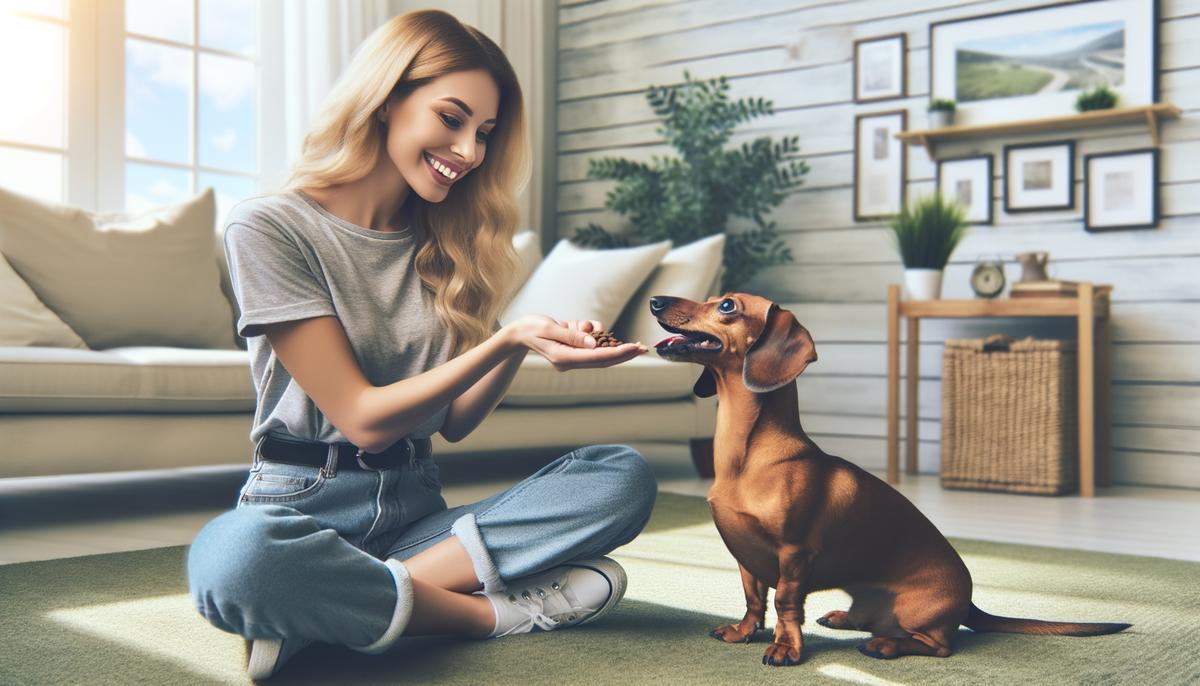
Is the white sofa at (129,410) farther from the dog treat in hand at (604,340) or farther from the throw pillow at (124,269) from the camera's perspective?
the dog treat in hand at (604,340)

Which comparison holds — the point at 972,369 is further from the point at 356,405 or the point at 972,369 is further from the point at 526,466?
the point at 356,405

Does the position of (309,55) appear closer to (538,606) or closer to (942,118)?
(942,118)

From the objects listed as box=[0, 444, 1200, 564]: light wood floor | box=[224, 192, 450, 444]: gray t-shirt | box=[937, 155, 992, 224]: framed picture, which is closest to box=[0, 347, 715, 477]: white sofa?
box=[0, 444, 1200, 564]: light wood floor

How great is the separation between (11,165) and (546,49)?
7.62 feet

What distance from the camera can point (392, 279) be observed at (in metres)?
1.55

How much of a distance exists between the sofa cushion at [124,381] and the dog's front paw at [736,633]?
55.9 inches

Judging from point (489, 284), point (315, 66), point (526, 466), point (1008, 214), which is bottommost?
point (526, 466)

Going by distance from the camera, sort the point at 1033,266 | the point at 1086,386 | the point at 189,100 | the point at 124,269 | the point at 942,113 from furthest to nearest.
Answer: the point at 189,100
the point at 942,113
the point at 1033,266
the point at 1086,386
the point at 124,269

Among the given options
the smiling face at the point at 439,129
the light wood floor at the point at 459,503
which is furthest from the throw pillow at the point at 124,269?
the smiling face at the point at 439,129

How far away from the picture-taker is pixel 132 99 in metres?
3.94

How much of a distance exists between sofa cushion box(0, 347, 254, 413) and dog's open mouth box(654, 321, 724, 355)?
4.67 feet

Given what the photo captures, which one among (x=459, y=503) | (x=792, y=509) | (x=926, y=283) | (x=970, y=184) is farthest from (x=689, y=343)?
(x=970, y=184)

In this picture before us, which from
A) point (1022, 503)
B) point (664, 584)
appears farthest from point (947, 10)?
point (664, 584)

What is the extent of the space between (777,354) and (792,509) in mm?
186
